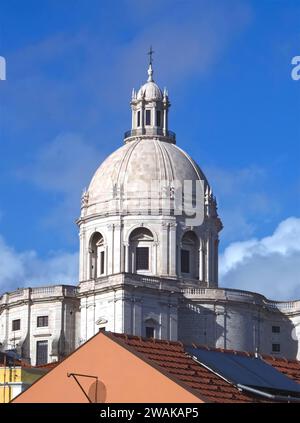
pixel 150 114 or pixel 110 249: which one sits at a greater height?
pixel 150 114

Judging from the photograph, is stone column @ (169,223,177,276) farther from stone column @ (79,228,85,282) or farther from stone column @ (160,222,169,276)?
stone column @ (79,228,85,282)

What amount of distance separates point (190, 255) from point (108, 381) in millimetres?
65172

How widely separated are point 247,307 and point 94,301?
11680 millimetres

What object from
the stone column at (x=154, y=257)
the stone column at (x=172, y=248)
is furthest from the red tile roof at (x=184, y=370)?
the stone column at (x=172, y=248)

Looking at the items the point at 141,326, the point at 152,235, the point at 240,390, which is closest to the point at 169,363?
the point at 240,390

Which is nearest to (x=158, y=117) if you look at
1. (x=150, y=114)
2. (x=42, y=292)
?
(x=150, y=114)

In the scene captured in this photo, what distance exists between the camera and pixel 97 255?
115750 millimetres

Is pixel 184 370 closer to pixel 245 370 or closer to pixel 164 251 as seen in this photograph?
pixel 245 370

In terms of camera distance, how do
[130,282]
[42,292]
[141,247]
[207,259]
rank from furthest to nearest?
[207,259], [141,247], [42,292], [130,282]

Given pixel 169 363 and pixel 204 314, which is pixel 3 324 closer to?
pixel 204 314

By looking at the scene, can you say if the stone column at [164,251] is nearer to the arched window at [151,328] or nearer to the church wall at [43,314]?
the arched window at [151,328]

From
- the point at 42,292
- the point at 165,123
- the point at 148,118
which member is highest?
the point at 148,118

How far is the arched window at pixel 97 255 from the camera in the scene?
115 m

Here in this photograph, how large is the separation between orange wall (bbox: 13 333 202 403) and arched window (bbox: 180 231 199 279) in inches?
2436
